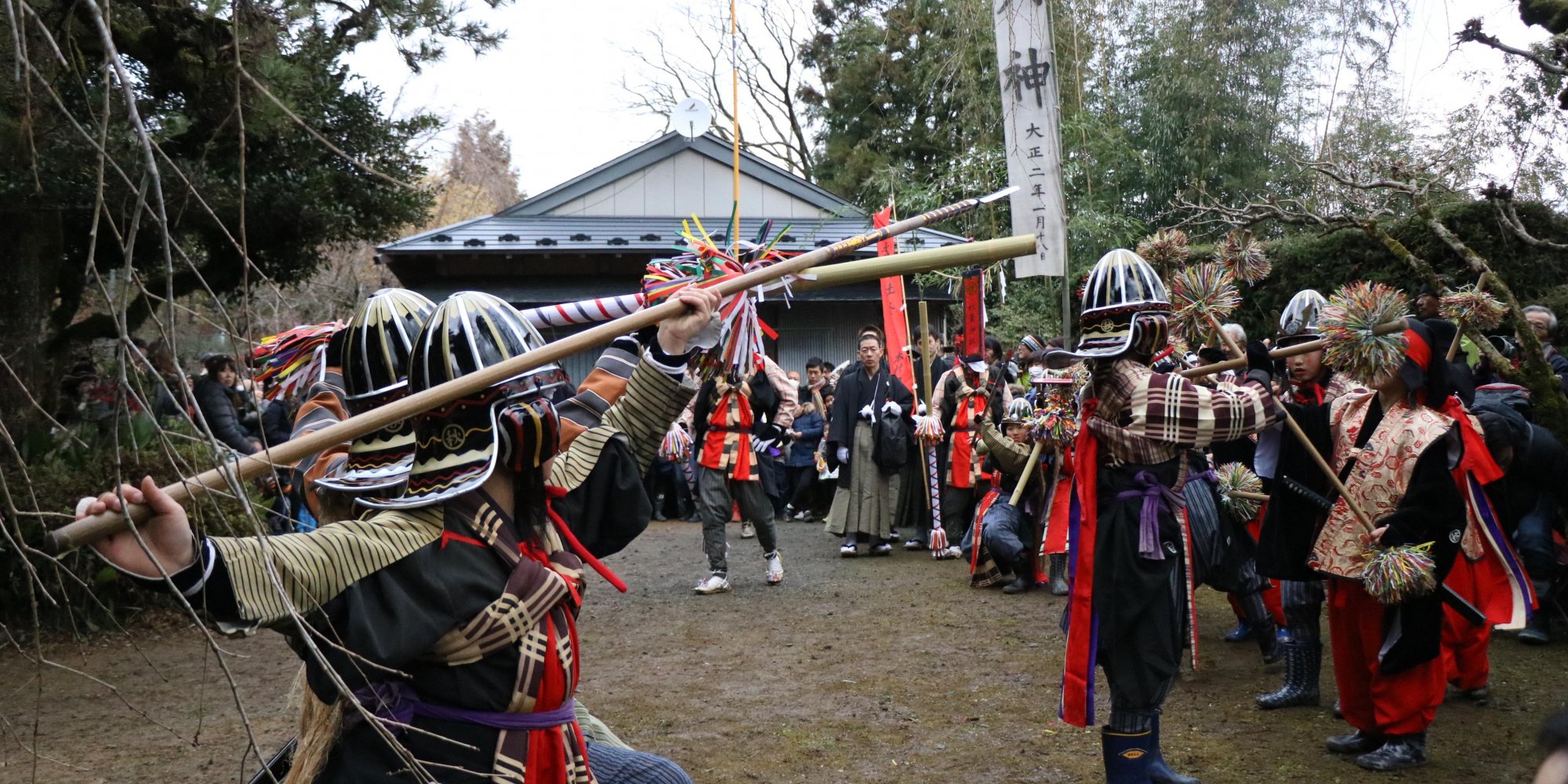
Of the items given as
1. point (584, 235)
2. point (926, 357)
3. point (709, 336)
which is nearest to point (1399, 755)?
point (709, 336)

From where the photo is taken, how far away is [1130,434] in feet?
14.2

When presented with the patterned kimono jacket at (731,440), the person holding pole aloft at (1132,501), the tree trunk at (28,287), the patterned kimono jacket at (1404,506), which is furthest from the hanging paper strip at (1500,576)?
the tree trunk at (28,287)

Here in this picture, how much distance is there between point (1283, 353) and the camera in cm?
480

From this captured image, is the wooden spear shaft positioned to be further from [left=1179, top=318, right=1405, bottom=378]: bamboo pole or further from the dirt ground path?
the dirt ground path

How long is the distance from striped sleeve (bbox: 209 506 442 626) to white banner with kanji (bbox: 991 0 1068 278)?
608 cm

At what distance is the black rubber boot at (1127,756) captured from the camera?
4.30 meters

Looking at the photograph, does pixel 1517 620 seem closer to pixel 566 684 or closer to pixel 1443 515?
pixel 1443 515

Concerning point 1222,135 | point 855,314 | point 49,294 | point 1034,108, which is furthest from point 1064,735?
point 1222,135

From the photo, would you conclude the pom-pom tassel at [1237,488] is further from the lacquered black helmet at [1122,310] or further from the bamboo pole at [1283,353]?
the lacquered black helmet at [1122,310]

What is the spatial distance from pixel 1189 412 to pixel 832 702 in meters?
2.68

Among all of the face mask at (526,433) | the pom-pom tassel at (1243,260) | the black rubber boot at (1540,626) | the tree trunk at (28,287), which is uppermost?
the tree trunk at (28,287)

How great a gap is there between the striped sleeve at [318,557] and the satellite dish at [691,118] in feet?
34.8

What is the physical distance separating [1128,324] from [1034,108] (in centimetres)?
420

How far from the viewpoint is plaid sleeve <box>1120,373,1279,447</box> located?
425 cm
